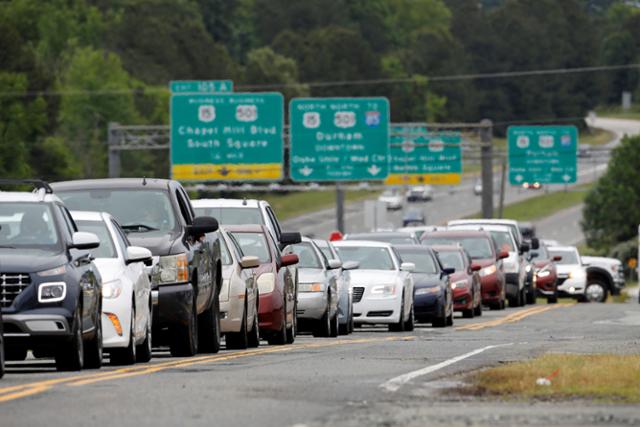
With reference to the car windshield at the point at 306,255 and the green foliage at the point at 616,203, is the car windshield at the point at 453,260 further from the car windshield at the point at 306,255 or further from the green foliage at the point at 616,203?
the green foliage at the point at 616,203

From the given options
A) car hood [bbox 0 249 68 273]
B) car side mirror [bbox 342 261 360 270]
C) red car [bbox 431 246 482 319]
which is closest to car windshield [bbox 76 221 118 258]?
car hood [bbox 0 249 68 273]

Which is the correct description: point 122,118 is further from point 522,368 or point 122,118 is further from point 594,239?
point 522,368

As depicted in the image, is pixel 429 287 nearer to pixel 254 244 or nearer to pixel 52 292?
pixel 254 244

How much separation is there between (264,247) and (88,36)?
421ft

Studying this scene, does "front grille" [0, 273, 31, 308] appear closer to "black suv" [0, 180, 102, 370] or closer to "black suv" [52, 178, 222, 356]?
"black suv" [0, 180, 102, 370]

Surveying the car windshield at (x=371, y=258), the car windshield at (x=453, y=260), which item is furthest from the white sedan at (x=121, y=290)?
the car windshield at (x=453, y=260)

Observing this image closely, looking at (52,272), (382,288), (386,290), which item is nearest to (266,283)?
(386,290)

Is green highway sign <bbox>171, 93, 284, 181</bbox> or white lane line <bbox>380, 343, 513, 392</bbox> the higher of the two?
green highway sign <bbox>171, 93, 284, 181</bbox>

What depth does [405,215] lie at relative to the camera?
409 feet

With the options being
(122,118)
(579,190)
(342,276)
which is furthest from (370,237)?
(579,190)

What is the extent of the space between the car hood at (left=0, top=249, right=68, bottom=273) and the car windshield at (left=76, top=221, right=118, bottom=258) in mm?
1926

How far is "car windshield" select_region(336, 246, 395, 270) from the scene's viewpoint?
33562 millimetres

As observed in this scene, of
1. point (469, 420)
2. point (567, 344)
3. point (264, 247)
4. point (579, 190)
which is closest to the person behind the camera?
point (469, 420)

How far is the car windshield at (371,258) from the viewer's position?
33562 millimetres
